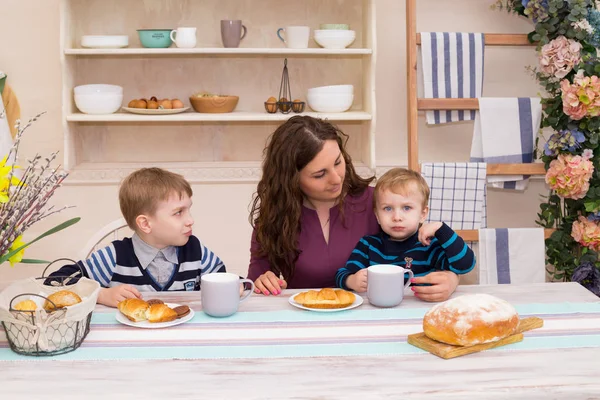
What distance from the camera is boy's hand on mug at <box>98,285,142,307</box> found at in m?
1.56

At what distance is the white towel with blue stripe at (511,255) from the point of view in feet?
8.98

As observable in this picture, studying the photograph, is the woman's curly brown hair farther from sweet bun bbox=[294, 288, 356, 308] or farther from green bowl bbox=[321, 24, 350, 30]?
green bowl bbox=[321, 24, 350, 30]

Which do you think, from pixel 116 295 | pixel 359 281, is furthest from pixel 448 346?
pixel 116 295

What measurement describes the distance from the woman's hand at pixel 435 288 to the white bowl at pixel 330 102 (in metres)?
1.37

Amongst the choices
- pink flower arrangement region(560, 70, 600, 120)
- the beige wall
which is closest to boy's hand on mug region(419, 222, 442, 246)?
pink flower arrangement region(560, 70, 600, 120)

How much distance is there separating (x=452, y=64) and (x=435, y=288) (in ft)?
4.70

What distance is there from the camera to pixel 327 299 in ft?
5.01

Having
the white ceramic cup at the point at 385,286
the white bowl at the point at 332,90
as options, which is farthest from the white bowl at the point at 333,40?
the white ceramic cup at the point at 385,286

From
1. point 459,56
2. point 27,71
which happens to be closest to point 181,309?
point 459,56

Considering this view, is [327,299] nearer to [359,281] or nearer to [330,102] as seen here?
[359,281]

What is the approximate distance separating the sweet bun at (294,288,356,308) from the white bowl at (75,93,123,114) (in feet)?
5.19

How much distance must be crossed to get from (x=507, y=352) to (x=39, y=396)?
807mm

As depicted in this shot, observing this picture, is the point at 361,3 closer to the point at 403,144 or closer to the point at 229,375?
the point at 403,144

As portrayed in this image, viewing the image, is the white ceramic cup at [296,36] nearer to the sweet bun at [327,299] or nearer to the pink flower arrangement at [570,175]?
the pink flower arrangement at [570,175]
